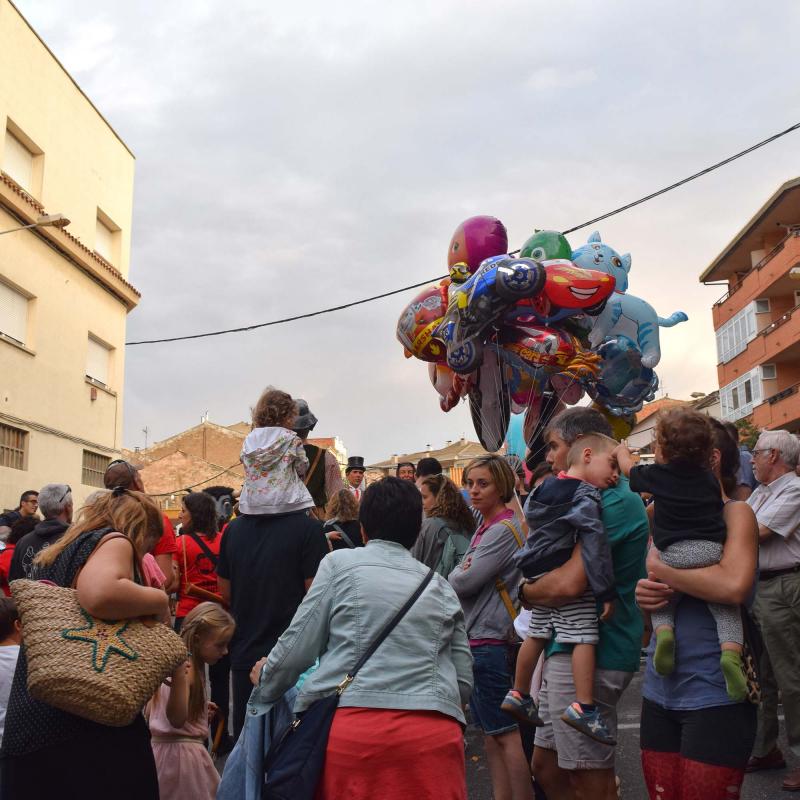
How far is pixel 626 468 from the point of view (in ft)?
11.1

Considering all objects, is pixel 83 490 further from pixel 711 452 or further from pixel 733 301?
pixel 733 301

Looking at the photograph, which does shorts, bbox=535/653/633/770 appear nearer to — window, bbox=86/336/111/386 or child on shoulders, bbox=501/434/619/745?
child on shoulders, bbox=501/434/619/745

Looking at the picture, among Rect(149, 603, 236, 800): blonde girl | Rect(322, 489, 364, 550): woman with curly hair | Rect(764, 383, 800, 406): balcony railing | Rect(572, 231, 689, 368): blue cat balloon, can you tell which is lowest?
Rect(149, 603, 236, 800): blonde girl

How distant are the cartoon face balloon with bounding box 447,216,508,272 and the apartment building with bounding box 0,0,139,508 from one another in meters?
9.51

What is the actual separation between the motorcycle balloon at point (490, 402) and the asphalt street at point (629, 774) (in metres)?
3.61

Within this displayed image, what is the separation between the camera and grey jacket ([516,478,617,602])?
3309 mm

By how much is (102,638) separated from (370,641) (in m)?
0.97

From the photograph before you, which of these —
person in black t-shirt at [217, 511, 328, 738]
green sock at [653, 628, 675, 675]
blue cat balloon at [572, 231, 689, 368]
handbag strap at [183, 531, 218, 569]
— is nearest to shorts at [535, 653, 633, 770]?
green sock at [653, 628, 675, 675]

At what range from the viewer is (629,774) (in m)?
5.14

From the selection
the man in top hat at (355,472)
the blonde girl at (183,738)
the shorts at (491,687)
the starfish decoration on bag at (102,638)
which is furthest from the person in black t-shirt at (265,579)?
the man in top hat at (355,472)

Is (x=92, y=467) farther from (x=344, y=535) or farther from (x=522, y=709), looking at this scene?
(x=522, y=709)

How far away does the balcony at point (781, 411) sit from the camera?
30853 millimetres

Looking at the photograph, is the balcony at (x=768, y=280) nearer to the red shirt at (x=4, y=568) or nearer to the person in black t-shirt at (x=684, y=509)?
the red shirt at (x=4, y=568)

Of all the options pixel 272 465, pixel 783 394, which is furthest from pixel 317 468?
pixel 783 394
